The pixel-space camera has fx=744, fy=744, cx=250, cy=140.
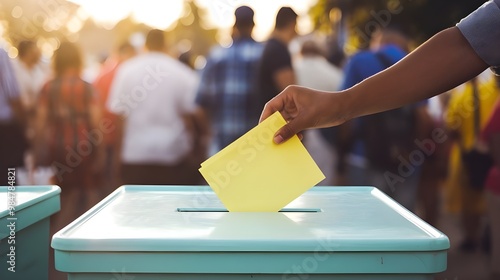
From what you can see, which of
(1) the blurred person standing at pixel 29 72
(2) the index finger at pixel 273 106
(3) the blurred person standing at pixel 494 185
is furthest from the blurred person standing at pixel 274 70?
(2) the index finger at pixel 273 106

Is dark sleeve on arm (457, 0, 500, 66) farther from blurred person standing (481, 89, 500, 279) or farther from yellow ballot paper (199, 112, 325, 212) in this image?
blurred person standing (481, 89, 500, 279)

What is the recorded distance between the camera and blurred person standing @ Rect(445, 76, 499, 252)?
546cm

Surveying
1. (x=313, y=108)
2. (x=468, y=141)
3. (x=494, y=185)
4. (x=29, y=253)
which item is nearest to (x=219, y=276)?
(x=313, y=108)

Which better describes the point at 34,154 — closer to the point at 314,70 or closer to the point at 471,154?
the point at 314,70

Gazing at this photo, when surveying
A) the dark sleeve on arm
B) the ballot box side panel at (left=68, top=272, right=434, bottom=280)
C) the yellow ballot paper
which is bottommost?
the ballot box side panel at (left=68, top=272, right=434, bottom=280)

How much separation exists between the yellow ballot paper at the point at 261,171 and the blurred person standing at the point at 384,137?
9.45 feet

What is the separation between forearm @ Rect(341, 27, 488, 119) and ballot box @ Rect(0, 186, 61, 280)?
82 cm

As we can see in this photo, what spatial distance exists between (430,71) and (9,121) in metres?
4.02

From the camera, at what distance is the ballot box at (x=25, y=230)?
162 centimetres

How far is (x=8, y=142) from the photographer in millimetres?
5105

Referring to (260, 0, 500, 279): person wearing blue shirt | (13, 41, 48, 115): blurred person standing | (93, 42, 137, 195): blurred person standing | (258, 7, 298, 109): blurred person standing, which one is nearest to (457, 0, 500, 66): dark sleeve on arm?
(260, 0, 500, 279): person wearing blue shirt

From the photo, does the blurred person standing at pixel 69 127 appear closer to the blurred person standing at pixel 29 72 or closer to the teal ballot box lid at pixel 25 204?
the blurred person standing at pixel 29 72

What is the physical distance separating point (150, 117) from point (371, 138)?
1.43 metres

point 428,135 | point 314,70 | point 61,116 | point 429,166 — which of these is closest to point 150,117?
point 61,116
